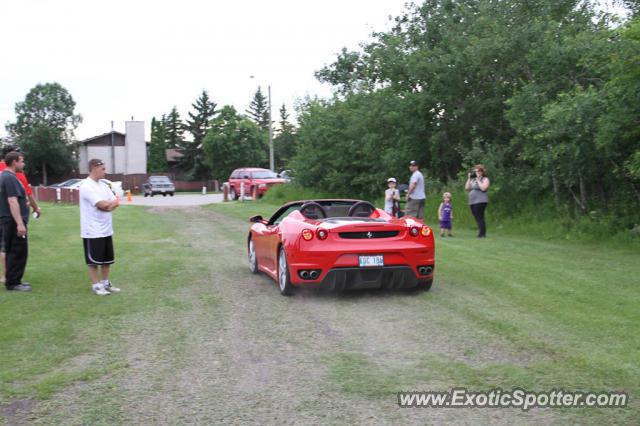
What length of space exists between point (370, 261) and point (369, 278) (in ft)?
0.73

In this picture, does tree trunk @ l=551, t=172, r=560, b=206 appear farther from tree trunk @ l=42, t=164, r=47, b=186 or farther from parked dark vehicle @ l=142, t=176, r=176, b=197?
tree trunk @ l=42, t=164, r=47, b=186

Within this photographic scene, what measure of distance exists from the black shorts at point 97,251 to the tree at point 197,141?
69.5 m

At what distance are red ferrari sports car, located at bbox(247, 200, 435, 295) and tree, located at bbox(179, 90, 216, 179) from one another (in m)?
70.1

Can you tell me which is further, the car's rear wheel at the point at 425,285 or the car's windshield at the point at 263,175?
the car's windshield at the point at 263,175

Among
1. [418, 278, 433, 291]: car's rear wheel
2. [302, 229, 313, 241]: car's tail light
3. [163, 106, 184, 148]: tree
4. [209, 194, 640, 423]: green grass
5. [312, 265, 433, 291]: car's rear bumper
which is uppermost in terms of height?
[163, 106, 184, 148]: tree

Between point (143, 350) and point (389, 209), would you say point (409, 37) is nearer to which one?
point (389, 209)

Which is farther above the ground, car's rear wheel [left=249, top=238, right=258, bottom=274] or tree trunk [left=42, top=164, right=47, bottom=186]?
tree trunk [left=42, top=164, right=47, bottom=186]

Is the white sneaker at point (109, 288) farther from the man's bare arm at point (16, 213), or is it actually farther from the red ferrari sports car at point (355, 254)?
the red ferrari sports car at point (355, 254)

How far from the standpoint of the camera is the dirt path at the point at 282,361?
A: 4.18 m

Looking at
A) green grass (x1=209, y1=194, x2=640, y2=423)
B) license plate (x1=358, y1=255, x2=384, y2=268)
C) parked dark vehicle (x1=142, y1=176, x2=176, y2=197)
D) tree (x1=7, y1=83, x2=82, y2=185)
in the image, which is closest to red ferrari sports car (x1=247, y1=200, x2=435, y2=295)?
license plate (x1=358, y1=255, x2=384, y2=268)

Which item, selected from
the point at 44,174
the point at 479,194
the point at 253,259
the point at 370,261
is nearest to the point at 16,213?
the point at 253,259

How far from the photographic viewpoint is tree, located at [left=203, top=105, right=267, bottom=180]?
242 ft

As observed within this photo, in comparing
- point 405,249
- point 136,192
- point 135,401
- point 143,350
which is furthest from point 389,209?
point 136,192

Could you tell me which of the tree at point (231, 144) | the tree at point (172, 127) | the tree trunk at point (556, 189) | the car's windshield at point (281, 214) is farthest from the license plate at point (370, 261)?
the tree at point (172, 127)
